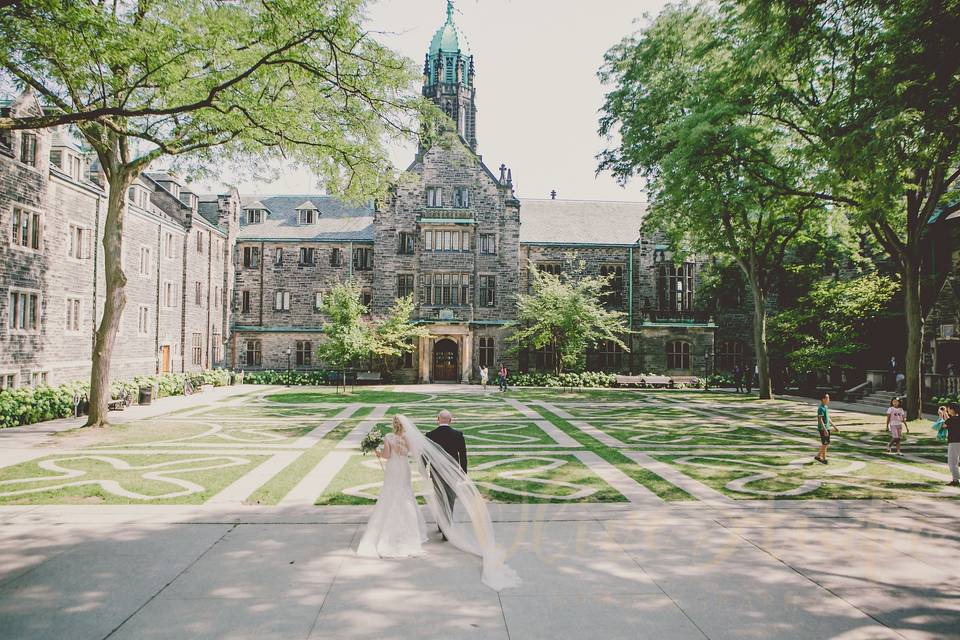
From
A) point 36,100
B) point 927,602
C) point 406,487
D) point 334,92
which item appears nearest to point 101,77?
point 334,92

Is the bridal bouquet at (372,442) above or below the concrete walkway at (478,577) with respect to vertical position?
above

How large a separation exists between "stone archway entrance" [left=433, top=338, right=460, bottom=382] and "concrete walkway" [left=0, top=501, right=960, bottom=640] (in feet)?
98.2

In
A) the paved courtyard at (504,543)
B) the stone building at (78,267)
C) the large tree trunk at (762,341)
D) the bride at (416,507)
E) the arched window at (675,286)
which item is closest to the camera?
the paved courtyard at (504,543)

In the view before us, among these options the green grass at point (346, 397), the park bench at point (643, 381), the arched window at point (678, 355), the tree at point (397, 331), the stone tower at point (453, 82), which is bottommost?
the green grass at point (346, 397)

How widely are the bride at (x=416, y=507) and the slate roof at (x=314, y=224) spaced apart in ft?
109

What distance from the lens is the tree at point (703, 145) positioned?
18969 millimetres

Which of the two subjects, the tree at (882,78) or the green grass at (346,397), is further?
the green grass at (346,397)

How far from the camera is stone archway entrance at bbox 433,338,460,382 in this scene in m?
39.2

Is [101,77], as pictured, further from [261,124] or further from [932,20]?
[932,20]

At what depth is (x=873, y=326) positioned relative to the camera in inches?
1294

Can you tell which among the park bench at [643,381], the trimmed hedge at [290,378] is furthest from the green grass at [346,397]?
the park bench at [643,381]

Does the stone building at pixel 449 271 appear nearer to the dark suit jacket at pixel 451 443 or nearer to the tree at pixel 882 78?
the tree at pixel 882 78

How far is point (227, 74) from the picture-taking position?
511 inches

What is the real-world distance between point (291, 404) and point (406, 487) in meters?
18.2
